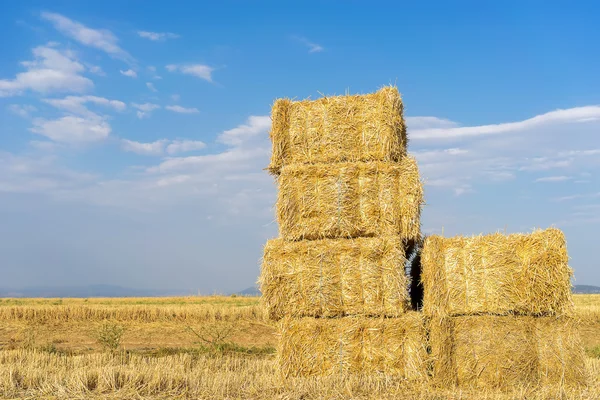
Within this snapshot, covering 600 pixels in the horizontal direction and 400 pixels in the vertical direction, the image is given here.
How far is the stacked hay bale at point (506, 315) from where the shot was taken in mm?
7941

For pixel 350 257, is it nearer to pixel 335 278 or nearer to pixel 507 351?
pixel 335 278

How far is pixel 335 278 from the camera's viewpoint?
26.9 feet

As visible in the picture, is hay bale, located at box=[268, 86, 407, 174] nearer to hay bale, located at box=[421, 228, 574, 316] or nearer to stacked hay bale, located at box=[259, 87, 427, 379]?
stacked hay bale, located at box=[259, 87, 427, 379]

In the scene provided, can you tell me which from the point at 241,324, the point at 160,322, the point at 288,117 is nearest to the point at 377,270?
the point at 288,117

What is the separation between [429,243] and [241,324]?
1448cm

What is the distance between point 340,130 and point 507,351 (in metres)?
4.06

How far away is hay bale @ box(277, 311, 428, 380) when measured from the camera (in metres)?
8.03

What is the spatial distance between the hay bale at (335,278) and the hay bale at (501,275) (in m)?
0.54

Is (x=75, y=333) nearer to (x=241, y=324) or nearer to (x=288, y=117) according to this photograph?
(x=241, y=324)

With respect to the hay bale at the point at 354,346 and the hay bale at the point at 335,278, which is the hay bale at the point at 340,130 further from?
the hay bale at the point at 354,346

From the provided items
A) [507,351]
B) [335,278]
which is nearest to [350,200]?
[335,278]

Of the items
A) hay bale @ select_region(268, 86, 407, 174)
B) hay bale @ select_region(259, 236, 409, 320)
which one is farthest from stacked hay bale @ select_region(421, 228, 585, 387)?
hay bale @ select_region(268, 86, 407, 174)

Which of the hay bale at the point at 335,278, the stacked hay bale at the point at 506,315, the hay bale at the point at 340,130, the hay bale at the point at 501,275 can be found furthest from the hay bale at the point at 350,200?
the stacked hay bale at the point at 506,315

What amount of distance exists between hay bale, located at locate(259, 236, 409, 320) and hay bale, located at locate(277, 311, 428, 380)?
16cm
